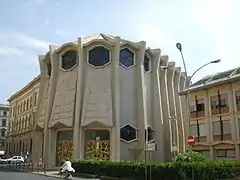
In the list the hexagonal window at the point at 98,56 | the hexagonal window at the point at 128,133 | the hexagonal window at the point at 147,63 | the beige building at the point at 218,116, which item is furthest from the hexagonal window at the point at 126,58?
the beige building at the point at 218,116

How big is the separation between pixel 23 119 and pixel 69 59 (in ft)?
91.4

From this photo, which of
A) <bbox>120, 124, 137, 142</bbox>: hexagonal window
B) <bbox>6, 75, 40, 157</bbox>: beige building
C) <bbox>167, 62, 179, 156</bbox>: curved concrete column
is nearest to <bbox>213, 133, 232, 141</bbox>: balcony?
<bbox>167, 62, 179, 156</bbox>: curved concrete column

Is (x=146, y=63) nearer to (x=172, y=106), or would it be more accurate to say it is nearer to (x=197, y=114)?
(x=172, y=106)

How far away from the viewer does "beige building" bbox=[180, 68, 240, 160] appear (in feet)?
121

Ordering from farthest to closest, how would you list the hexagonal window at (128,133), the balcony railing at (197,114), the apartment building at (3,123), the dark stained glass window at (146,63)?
the apartment building at (3,123)
the dark stained glass window at (146,63)
the hexagonal window at (128,133)
the balcony railing at (197,114)

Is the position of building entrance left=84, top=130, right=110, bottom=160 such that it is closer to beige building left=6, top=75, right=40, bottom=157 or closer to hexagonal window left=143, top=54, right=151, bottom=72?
hexagonal window left=143, top=54, right=151, bottom=72

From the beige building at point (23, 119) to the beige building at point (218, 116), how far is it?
29686 mm

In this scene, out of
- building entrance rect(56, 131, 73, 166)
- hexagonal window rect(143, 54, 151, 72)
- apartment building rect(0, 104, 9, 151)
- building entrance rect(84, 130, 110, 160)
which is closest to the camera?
building entrance rect(84, 130, 110, 160)

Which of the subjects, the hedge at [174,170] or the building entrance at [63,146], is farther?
the building entrance at [63,146]

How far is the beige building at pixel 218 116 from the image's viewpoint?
121 ft

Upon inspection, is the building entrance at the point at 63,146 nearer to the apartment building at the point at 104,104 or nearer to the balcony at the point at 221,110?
the apartment building at the point at 104,104

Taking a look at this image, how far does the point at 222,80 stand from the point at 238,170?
52.4 feet

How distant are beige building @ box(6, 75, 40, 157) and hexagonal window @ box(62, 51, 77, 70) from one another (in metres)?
13.9

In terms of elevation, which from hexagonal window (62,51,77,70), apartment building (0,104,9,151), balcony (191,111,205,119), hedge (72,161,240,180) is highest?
hexagonal window (62,51,77,70)
